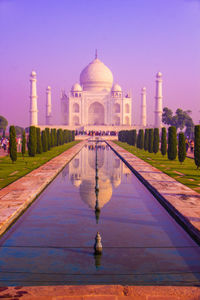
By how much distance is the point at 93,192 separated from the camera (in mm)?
8281

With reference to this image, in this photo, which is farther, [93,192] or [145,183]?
[145,183]

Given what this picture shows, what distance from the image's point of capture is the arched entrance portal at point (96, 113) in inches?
2554

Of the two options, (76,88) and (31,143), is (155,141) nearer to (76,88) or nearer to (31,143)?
(31,143)

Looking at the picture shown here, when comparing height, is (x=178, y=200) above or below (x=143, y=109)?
below

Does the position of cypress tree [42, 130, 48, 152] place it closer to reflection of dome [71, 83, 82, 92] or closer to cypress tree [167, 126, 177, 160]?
A: cypress tree [167, 126, 177, 160]

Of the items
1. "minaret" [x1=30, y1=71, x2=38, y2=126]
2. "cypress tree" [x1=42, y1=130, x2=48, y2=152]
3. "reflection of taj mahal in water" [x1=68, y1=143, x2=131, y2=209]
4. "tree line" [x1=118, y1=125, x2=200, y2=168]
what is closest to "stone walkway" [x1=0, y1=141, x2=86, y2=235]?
"reflection of taj mahal in water" [x1=68, y1=143, x2=131, y2=209]

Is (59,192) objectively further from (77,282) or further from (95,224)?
(77,282)

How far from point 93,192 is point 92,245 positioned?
12.0 feet

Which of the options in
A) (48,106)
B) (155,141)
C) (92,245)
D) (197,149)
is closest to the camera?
(92,245)

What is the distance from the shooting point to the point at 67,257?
13.8 feet

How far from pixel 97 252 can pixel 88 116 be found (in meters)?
60.8

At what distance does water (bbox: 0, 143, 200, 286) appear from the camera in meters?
3.67

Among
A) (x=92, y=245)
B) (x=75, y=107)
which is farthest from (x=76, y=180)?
(x=75, y=107)

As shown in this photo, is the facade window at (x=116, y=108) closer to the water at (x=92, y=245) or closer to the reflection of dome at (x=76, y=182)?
the reflection of dome at (x=76, y=182)
